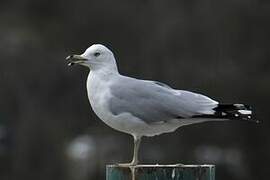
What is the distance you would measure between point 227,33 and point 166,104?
28.3ft

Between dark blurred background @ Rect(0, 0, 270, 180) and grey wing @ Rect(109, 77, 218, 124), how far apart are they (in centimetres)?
723

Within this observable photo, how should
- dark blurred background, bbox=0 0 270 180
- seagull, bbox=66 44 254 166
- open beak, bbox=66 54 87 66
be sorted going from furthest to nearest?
dark blurred background, bbox=0 0 270 180, open beak, bbox=66 54 87 66, seagull, bbox=66 44 254 166

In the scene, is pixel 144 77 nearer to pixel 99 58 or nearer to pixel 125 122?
pixel 99 58

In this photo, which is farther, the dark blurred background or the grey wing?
the dark blurred background

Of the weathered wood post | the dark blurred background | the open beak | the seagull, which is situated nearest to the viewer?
the weathered wood post

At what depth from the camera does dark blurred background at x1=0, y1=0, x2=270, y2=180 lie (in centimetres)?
1313

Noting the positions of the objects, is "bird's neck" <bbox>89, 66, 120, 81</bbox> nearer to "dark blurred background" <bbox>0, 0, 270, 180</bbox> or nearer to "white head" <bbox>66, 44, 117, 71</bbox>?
"white head" <bbox>66, 44, 117, 71</bbox>

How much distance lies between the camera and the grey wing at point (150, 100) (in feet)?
17.3

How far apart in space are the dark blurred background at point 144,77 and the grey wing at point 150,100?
7231mm

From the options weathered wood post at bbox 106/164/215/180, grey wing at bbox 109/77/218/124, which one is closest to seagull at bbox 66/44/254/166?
grey wing at bbox 109/77/218/124

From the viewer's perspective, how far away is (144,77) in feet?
41.5

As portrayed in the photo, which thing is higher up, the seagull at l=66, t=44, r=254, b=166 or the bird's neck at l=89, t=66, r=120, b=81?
the bird's neck at l=89, t=66, r=120, b=81

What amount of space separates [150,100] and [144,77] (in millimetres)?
7334

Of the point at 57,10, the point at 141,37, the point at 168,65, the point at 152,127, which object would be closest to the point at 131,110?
the point at 152,127
